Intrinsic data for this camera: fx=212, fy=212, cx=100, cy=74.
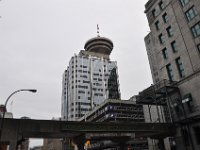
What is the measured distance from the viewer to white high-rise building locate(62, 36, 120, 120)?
512 feet

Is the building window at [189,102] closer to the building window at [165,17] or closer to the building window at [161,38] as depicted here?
the building window at [161,38]

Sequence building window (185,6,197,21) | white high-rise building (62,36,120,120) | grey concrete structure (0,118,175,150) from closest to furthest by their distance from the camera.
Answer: grey concrete structure (0,118,175,150) → building window (185,6,197,21) → white high-rise building (62,36,120,120)

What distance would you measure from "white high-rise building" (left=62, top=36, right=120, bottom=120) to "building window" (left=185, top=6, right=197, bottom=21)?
372ft

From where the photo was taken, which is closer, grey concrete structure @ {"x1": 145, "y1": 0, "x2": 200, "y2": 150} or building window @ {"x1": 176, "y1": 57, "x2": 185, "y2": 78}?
grey concrete structure @ {"x1": 145, "y1": 0, "x2": 200, "y2": 150}

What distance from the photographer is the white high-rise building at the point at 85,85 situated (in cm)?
15612

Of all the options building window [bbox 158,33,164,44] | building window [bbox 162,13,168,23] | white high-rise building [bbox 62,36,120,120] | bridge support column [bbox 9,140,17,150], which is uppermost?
white high-rise building [bbox 62,36,120,120]

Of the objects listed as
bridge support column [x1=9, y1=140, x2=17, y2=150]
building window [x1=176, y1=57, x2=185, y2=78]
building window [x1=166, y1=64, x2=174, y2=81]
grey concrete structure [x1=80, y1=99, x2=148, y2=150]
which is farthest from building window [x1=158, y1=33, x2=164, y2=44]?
grey concrete structure [x1=80, y1=99, x2=148, y2=150]

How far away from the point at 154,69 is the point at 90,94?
2826 inches

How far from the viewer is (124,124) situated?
32.7 meters

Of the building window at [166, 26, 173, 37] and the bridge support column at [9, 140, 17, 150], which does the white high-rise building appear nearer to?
the building window at [166, 26, 173, 37]

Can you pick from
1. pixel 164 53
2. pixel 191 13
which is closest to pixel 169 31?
pixel 164 53

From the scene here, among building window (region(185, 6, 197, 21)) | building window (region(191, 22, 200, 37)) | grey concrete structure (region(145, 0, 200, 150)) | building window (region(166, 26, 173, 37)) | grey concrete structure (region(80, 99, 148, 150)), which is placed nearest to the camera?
grey concrete structure (region(145, 0, 200, 150))

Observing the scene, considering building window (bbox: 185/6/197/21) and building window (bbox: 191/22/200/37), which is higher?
building window (bbox: 185/6/197/21)

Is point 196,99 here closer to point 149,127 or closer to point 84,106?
point 149,127
